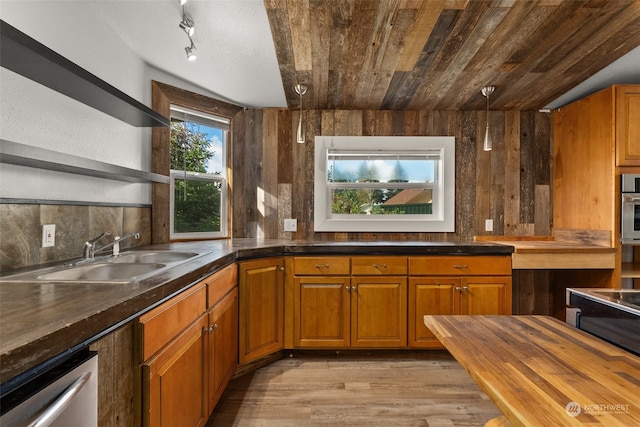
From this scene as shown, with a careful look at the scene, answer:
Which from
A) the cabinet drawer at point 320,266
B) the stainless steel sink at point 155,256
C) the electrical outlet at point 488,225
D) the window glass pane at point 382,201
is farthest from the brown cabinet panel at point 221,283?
the electrical outlet at point 488,225

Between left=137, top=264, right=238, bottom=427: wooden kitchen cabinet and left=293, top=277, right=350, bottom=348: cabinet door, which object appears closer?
left=137, top=264, right=238, bottom=427: wooden kitchen cabinet

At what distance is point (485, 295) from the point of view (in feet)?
8.02

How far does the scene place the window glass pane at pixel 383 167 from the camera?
3026mm

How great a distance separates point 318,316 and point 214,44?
2.09 m

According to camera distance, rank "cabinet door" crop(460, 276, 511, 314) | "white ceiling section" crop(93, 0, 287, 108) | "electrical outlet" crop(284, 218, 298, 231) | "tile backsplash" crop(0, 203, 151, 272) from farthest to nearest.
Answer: "electrical outlet" crop(284, 218, 298, 231) < "cabinet door" crop(460, 276, 511, 314) < "white ceiling section" crop(93, 0, 287, 108) < "tile backsplash" crop(0, 203, 151, 272)

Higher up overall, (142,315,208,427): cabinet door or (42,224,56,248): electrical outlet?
(42,224,56,248): electrical outlet

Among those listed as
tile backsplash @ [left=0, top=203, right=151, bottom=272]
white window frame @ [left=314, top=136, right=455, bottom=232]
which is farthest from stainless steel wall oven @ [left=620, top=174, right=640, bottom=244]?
tile backsplash @ [left=0, top=203, right=151, bottom=272]

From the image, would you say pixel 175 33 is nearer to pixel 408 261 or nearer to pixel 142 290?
pixel 142 290

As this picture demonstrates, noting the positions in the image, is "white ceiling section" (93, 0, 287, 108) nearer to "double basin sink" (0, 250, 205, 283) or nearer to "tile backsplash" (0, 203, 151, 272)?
"tile backsplash" (0, 203, 151, 272)

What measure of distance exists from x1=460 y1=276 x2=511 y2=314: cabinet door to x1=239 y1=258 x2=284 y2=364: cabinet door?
1466mm

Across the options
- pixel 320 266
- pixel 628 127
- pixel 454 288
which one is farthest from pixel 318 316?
pixel 628 127

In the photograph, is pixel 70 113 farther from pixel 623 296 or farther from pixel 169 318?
A: pixel 623 296

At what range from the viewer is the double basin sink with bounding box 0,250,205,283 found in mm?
1203

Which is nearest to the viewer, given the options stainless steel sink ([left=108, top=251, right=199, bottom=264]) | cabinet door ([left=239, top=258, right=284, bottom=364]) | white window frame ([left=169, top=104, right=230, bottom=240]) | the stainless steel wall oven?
stainless steel sink ([left=108, top=251, right=199, bottom=264])
